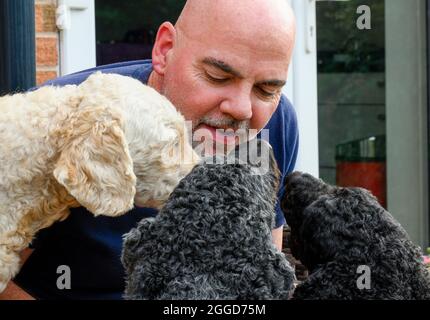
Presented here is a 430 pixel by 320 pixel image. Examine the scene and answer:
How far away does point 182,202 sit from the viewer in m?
1.91

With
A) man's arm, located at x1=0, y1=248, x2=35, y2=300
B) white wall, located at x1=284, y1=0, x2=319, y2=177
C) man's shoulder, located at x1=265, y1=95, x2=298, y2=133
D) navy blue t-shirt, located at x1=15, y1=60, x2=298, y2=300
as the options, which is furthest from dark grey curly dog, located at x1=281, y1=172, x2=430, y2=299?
white wall, located at x1=284, y1=0, x2=319, y2=177

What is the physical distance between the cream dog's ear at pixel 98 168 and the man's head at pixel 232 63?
0.38 metres

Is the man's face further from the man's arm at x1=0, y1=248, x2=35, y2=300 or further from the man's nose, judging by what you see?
the man's arm at x1=0, y1=248, x2=35, y2=300

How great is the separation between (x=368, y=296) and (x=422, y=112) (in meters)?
3.71

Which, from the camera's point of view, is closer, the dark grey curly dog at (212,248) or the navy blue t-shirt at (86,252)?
the dark grey curly dog at (212,248)

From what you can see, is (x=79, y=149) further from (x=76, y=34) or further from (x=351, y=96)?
(x=351, y=96)

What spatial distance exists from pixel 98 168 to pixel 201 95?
0.53 m

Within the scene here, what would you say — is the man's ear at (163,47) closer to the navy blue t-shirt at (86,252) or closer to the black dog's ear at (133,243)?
the navy blue t-shirt at (86,252)

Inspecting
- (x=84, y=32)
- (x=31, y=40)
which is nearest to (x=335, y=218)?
(x=31, y=40)

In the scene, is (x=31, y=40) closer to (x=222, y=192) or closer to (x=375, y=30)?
(x=222, y=192)

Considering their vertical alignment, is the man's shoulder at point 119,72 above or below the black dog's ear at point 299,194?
above

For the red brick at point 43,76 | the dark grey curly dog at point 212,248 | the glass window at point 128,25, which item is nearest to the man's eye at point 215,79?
the dark grey curly dog at point 212,248

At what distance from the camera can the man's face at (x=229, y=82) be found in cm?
254

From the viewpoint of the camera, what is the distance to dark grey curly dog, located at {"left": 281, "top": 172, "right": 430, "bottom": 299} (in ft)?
6.57
